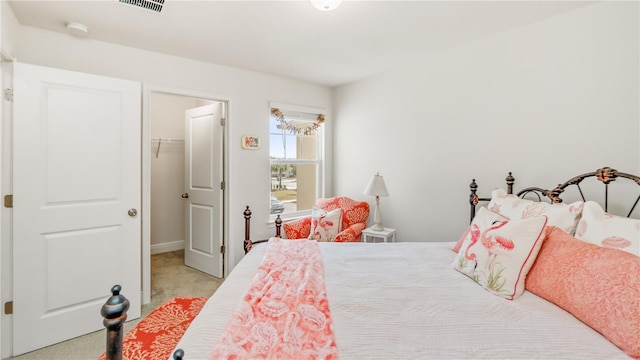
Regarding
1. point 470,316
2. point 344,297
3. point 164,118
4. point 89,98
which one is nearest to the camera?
point 470,316

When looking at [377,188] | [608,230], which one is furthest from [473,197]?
[608,230]

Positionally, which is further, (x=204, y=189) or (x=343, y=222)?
(x=204, y=189)

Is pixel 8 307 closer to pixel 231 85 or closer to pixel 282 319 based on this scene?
pixel 282 319

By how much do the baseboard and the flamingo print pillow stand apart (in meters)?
4.27

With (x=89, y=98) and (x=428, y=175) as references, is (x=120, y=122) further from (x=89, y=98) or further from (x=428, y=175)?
(x=428, y=175)

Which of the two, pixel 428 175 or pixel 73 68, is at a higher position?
pixel 73 68

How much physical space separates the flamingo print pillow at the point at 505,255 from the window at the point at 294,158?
2.62 metres

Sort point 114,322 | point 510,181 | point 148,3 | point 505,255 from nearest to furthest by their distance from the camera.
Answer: point 114,322 < point 505,255 < point 148,3 < point 510,181

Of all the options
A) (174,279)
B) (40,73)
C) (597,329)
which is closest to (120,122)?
(40,73)

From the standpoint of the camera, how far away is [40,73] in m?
2.11

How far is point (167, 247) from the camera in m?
4.41

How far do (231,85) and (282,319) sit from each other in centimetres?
287

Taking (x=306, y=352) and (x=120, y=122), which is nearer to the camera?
(x=306, y=352)

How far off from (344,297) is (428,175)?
2.10 meters
